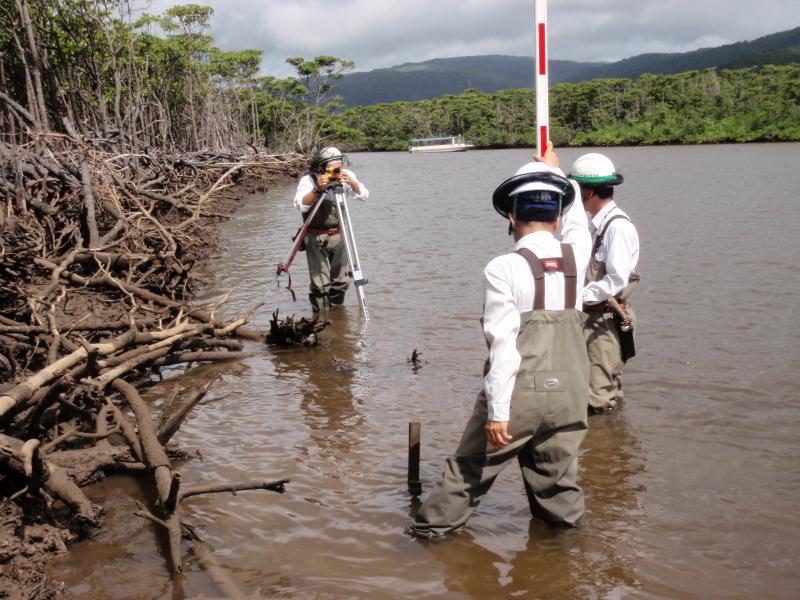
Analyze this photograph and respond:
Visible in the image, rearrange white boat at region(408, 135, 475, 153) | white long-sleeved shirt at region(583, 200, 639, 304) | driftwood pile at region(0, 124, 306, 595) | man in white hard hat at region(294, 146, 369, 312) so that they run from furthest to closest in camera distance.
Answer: white boat at region(408, 135, 475, 153) → man in white hard hat at region(294, 146, 369, 312) → white long-sleeved shirt at region(583, 200, 639, 304) → driftwood pile at region(0, 124, 306, 595)

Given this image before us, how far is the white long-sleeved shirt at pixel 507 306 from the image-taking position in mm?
3529

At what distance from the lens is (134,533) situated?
430 centimetres

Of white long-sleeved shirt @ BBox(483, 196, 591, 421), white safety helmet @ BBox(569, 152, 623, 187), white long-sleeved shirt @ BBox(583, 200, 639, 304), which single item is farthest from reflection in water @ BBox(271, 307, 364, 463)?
white safety helmet @ BBox(569, 152, 623, 187)

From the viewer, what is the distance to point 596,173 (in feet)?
18.4

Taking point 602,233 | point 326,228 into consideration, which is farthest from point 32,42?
point 602,233

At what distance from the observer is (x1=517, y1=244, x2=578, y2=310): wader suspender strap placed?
3.57m

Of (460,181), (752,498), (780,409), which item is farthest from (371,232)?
(460,181)

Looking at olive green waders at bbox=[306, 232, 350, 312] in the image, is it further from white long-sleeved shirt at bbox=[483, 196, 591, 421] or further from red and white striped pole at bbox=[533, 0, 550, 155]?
white long-sleeved shirt at bbox=[483, 196, 591, 421]

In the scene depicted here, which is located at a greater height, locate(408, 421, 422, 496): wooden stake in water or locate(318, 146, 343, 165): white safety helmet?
locate(318, 146, 343, 165): white safety helmet

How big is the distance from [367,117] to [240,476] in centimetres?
12346

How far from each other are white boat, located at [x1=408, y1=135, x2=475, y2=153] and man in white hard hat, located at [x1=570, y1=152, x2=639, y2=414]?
9628 cm

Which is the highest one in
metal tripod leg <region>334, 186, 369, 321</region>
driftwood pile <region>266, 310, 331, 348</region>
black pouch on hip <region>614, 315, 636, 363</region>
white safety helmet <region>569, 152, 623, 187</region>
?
white safety helmet <region>569, 152, 623, 187</region>

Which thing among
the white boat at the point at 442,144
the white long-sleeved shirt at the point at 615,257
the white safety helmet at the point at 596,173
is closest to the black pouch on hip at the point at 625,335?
the white long-sleeved shirt at the point at 615,257

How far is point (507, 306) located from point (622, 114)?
9495 centimetres
